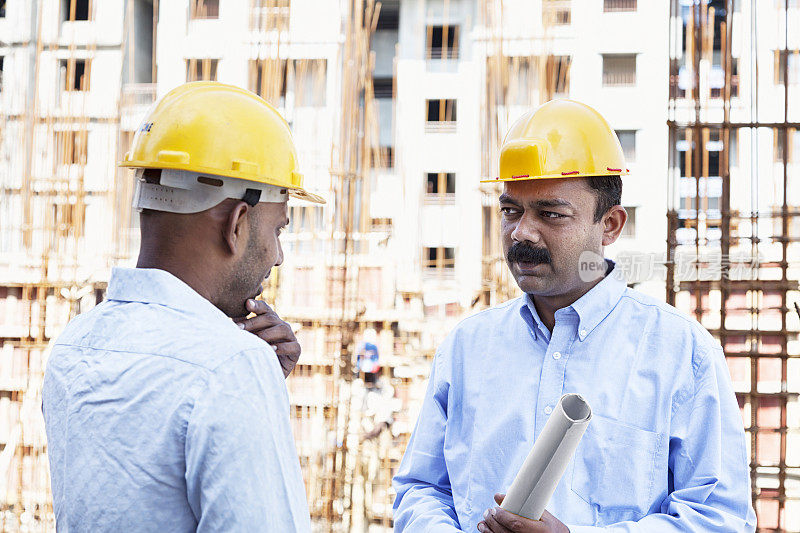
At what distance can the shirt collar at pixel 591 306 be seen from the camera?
165 centimetres

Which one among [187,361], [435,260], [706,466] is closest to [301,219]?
[435,260]

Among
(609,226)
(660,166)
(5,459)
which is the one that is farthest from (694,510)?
(660,166)

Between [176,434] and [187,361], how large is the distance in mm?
88

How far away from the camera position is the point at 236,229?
3.80ft

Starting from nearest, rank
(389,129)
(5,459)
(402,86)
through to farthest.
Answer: (5,459) → (402,86) → (389,129)

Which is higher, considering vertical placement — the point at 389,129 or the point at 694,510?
the point at 389,129

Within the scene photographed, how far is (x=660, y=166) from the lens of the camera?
527 inches

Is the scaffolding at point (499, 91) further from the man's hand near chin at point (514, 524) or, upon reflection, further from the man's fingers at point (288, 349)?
the man's hand near chin at point (514, 524)

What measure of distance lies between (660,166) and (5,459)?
10.8 m

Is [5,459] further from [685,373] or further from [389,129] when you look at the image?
[389,129]

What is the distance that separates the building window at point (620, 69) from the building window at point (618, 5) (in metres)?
0.79

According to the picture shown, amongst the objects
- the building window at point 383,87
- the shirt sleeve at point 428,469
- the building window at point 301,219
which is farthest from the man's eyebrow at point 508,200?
the building window at point 383,87

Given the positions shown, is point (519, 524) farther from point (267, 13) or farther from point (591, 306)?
point (267, 13)

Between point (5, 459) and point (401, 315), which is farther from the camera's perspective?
point (401, 315)
